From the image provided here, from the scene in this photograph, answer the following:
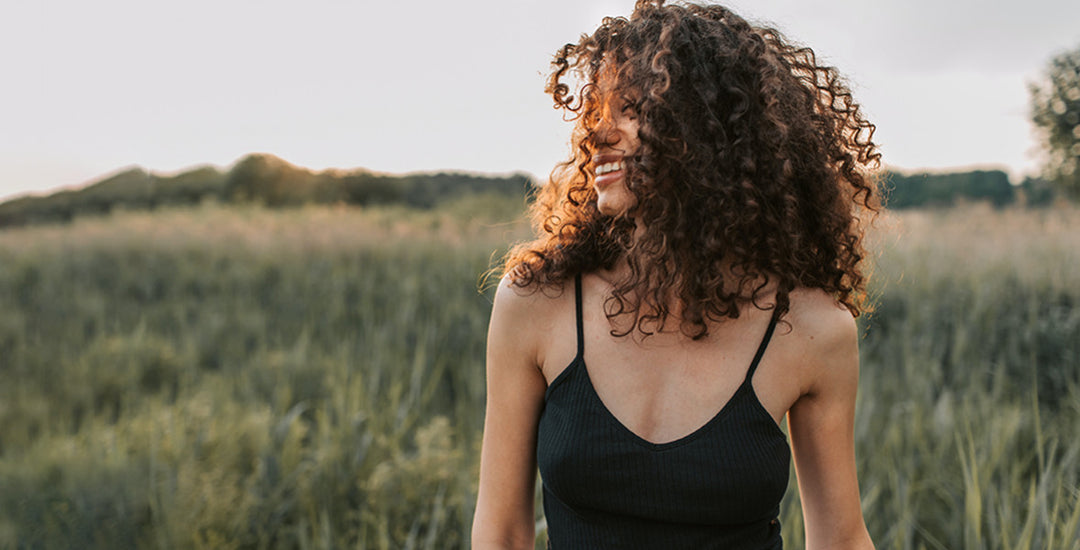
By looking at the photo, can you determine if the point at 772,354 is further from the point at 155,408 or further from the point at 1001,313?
the point at 1001,313

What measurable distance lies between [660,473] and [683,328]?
25 cm

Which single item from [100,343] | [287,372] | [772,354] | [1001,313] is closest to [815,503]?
[772,354]

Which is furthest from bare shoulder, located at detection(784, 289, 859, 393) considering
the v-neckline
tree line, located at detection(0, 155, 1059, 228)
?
tree line, located at detection(0, 155, 1059, 228)

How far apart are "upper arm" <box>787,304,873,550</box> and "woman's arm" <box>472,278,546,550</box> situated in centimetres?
48

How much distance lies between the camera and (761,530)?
1201mm

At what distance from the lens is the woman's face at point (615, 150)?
3.99 ft

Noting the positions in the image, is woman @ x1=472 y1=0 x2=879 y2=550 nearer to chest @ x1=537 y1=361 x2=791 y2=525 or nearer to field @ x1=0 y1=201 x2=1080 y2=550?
chest @ x1=537 y1=361 x2=791 y2=525

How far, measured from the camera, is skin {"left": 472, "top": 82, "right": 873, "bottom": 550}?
1.17m

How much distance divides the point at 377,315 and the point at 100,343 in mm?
1955

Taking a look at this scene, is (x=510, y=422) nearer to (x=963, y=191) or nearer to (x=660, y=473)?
(x=660, y=473)

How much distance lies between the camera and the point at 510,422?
1233 mm

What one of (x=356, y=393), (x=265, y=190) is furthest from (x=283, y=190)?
(x=356, y=393)

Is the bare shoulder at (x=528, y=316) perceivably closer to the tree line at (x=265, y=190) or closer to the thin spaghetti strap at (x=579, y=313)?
the thin spaghetti strap at (x=579, y=313)

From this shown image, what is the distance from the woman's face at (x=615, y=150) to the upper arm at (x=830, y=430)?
1.29 ft
